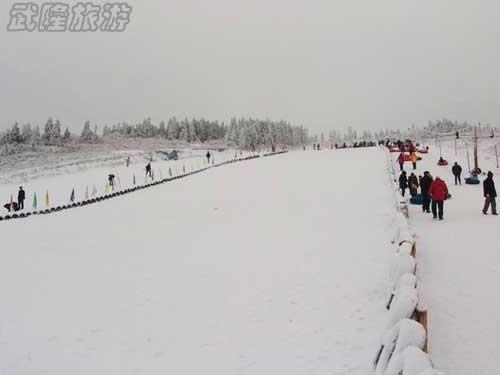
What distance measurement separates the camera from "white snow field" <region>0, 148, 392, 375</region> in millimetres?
7762

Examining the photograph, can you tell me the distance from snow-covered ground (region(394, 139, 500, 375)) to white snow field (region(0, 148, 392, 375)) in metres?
1.08

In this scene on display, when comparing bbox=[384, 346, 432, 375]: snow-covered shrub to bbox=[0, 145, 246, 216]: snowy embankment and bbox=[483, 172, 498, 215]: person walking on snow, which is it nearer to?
bbox=[483, 172, 498, 215]: person walking on snow

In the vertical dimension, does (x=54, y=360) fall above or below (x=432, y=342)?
below

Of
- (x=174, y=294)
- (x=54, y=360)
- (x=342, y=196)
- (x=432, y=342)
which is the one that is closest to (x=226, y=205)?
(x=342, y=196)

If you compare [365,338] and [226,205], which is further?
[226,205]

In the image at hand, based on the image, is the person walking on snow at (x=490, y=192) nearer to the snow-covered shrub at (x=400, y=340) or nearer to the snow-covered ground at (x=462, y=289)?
the snow-covered ground at (x=462, y=289)

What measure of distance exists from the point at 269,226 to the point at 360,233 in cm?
440

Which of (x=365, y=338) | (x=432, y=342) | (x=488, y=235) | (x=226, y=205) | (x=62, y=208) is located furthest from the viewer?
(x=62, y=208)

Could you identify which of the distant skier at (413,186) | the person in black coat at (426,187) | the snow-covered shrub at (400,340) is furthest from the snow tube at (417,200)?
the snow-covered shrub at (400,340)

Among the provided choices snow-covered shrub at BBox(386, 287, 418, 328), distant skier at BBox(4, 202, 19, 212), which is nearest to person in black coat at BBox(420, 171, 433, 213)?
snow-covered shrub at BBox(386, 287, 418, 328)

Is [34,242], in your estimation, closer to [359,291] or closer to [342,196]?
[359,291]

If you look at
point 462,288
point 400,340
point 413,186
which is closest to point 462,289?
point 462,288

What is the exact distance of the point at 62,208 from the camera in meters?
28.8

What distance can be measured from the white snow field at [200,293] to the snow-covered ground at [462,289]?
42.5 inches
